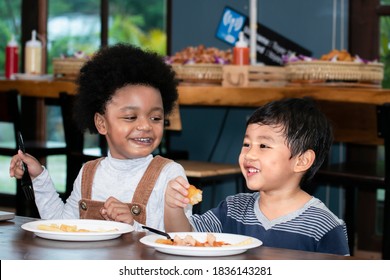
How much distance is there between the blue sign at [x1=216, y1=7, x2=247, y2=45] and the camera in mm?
5023

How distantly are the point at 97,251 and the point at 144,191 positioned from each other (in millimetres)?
880

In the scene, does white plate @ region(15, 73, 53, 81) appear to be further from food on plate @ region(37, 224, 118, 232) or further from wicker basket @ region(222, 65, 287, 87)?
food on plate @ region(37, 224, 118, 232)

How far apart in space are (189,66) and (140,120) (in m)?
1.73

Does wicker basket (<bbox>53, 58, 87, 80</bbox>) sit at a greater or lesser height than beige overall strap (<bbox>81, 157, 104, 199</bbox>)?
greater

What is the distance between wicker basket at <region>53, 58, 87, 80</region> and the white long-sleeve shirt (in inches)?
75.2

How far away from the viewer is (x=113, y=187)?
2367 millimetres

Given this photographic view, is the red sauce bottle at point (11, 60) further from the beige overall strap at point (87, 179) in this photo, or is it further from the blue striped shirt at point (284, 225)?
the blue striped shirt at point (284, 225)

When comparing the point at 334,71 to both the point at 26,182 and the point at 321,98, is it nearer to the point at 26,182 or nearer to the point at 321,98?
the point at 321,98

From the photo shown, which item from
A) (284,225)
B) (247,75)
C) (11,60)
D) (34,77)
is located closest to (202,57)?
(247,75)

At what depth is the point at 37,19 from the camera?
566 centimetres

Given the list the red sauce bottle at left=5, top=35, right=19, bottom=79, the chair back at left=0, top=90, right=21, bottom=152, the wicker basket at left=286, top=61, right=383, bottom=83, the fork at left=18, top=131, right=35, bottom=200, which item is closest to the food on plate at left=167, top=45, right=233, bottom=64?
the wicker basket at left=286, top=61, right=383, bottom=83

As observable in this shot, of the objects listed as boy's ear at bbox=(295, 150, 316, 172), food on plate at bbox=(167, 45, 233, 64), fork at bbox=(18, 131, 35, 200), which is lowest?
fork at bbox=(18, 131, 35, 200)
